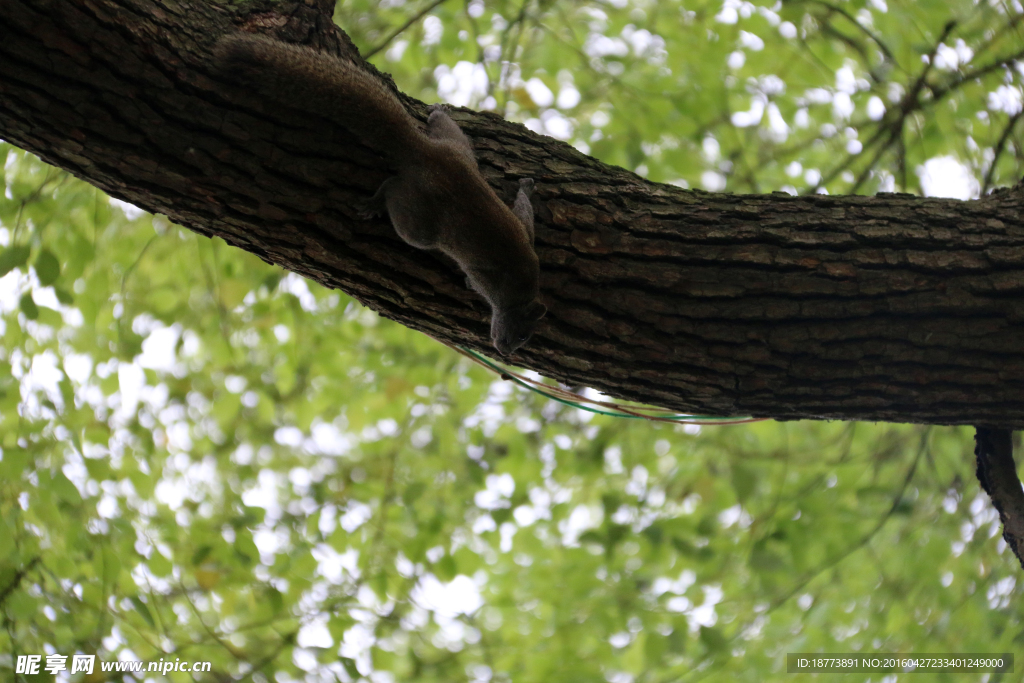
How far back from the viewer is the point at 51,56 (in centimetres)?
221

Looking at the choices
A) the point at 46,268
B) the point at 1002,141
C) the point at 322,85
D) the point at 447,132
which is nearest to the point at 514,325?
the point at 447,132

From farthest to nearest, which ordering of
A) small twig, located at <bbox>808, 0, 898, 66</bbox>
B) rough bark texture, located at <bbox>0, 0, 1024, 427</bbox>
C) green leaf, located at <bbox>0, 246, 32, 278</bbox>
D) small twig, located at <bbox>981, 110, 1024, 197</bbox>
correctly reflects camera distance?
1. small twig, located at <bbox>808, 0, 898, 66</bbox>
2. small twig, located at <bbox>981, 110, 1024, 197</bbox>
3. green leaf, located at <bbox>0, 246, 32, 278</bbox>
4. rough bark texture, located at <bbox>0, 0, 1024, 427</bbox>

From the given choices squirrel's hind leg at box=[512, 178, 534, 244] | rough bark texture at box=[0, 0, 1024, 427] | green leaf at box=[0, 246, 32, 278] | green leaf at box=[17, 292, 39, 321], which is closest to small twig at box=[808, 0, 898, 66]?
rough bark texture at box=[0, 0, 1024, 427]

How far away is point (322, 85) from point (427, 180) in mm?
648

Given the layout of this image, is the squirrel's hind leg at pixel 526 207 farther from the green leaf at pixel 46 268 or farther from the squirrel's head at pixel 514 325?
the green leaf at pixel 46 268

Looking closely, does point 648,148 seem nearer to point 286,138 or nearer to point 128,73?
point 286,138

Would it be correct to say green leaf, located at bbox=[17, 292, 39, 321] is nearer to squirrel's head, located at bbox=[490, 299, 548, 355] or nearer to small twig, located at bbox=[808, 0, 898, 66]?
squirrel's head, located at bbox=[490, 299, 548, 355]

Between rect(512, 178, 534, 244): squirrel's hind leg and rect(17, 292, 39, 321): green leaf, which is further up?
rect(17, 292, 39, 321): green leaf

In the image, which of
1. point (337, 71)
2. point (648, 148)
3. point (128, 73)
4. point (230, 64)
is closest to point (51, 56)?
point (128, 73)

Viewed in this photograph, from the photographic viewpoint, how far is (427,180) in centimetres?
304

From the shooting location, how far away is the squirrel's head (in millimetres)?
2863

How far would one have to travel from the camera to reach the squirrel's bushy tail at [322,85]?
2414 millimetres

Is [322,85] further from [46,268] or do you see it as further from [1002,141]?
[1002,141]

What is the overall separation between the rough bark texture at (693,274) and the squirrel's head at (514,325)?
7cm
